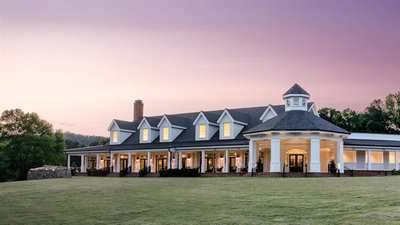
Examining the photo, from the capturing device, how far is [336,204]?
18.0 m

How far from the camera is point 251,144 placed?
43.5 m

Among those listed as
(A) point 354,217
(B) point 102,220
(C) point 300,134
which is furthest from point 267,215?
(C) point 300,134

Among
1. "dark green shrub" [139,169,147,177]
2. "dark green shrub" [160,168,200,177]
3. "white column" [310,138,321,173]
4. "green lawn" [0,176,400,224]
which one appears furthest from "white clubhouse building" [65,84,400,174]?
"green lawn" [0,176,400,224]

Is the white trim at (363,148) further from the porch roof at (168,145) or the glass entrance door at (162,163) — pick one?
the glass entrance door at (162,163)

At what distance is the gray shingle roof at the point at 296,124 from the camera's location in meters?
40.0

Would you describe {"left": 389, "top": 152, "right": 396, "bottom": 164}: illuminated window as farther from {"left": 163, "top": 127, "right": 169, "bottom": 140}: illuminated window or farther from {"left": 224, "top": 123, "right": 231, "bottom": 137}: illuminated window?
{"left": 163, "top": 127, "right": 169, "bottom": 140}: illuminated window

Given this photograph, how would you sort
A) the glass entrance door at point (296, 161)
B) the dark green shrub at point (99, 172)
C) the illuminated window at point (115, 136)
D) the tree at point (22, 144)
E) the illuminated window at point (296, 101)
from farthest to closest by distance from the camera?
the tree at point (22, 144)
the illuminated window at point (115, 136)
the dark green shrub at point (99, 172)
the glass entrance door at point (296, 161)
the illuminated window at point (296, 101)

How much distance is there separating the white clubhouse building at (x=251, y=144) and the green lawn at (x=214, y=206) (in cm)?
1626

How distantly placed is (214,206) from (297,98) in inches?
1106

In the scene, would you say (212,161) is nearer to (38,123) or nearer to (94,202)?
(94,202)

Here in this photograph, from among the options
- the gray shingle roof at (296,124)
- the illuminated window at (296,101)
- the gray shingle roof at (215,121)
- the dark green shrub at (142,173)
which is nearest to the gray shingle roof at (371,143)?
the gray shingle roof at (215,121)

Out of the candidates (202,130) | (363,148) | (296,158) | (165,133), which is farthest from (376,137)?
(165,133)

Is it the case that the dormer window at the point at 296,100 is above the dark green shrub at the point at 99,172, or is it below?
above

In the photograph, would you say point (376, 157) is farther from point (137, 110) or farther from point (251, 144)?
point (137, 110)
